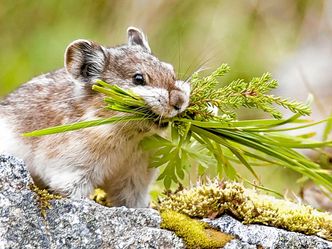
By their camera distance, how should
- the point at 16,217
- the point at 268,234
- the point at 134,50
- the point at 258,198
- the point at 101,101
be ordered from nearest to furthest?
the point at 16,217 < the point at 268,234 < the point at 258,198 < the point at 101,101 < the point at 134,50

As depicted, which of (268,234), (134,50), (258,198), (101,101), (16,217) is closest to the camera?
(16,217)

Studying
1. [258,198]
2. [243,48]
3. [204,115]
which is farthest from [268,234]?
[243,48]

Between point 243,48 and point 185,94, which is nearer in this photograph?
point 185,94

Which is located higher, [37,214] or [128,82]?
[128,82]

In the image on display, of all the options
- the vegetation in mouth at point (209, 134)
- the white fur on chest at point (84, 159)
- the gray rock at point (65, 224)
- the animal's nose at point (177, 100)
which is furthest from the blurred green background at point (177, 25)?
the gray rock at point (65, 224)

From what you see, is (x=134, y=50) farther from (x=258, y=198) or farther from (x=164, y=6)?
(x=164, y=6)

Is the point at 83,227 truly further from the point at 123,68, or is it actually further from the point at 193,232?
the point at 123,68

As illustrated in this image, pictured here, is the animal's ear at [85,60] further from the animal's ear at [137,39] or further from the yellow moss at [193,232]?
the yellow moss at [193,232]
